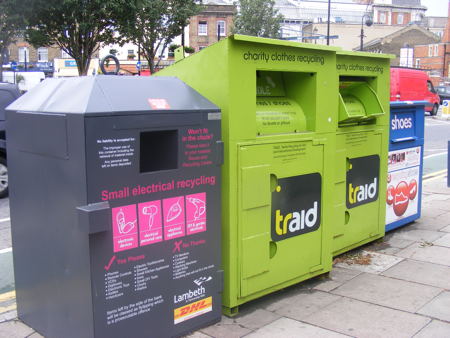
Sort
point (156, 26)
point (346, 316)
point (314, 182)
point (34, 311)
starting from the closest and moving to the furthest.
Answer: point (34, 311), point (346, 316), point (314, 182), point (156, 26)

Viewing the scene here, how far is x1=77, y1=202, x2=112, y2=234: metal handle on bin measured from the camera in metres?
2.65

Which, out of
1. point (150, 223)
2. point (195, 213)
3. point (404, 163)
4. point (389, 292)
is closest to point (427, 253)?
point (404, 163)

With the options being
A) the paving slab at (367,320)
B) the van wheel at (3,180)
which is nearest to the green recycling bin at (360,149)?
the paving slab at (367,320)

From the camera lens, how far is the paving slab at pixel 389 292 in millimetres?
3904

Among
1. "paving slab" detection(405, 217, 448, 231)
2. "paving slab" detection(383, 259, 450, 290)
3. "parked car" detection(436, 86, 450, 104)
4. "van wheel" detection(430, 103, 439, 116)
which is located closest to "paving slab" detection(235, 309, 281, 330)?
"paving slab" detection(383, 259, 450, 290)

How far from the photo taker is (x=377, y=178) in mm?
5309

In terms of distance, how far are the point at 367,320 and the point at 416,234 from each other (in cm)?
270

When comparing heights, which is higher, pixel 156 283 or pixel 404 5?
pixel 404 5

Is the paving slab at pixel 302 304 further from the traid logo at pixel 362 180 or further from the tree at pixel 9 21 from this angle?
the tree at pixel 9 21

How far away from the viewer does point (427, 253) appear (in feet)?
17.1

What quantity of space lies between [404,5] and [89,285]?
11749cm

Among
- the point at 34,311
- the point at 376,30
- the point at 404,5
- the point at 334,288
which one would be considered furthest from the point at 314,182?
the point at 404,5

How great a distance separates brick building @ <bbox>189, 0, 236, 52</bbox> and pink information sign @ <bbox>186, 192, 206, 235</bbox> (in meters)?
56.7

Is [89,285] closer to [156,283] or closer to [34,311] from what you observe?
[156,283]
